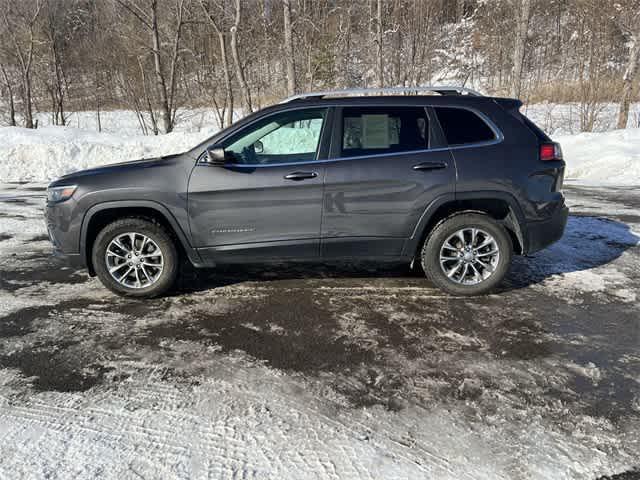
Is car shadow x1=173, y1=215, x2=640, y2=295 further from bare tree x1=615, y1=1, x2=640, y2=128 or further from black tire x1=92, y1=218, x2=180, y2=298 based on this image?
bare tree x1=615, y1=1, x2=640, y2=128

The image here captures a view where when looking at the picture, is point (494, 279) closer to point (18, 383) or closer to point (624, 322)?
point (624, 322)

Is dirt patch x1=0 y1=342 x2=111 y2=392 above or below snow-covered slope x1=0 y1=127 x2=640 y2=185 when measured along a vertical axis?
below

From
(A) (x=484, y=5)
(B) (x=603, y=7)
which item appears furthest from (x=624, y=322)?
(A) (x=484, y=5)

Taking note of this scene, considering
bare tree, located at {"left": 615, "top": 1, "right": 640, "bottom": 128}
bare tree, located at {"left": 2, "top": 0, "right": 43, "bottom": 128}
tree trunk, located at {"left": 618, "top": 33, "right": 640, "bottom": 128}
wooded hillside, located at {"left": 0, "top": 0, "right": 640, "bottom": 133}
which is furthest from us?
bare tree, located at {"left": 2, "top": 0, "right": 43, "bottom": 128}

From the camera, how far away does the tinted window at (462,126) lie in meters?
4.29

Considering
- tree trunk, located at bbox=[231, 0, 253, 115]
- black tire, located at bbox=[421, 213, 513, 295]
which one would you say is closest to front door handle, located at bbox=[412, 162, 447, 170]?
black tire, located at bbox=[421, 213, 513, 295]

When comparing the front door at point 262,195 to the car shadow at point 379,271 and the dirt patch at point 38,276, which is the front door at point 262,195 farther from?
the dirt patch at point 38,276

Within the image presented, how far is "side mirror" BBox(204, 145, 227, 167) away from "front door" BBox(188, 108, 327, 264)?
0.16 ft

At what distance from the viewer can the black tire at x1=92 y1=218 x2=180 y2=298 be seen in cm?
427

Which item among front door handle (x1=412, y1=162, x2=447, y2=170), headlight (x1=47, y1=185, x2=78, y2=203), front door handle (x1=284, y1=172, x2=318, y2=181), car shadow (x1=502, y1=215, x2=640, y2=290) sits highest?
front door handle (x1=412, y1=162, x2=447, y2=170)

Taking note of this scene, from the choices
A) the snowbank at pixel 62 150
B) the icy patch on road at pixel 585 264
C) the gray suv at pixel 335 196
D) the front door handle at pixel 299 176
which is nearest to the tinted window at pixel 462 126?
the gray suv at pixel 335 196

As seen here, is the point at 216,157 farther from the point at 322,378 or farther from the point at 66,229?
the point at 322,378

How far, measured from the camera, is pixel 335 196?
4.18 meters

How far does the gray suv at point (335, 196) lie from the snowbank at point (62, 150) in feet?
34.3
